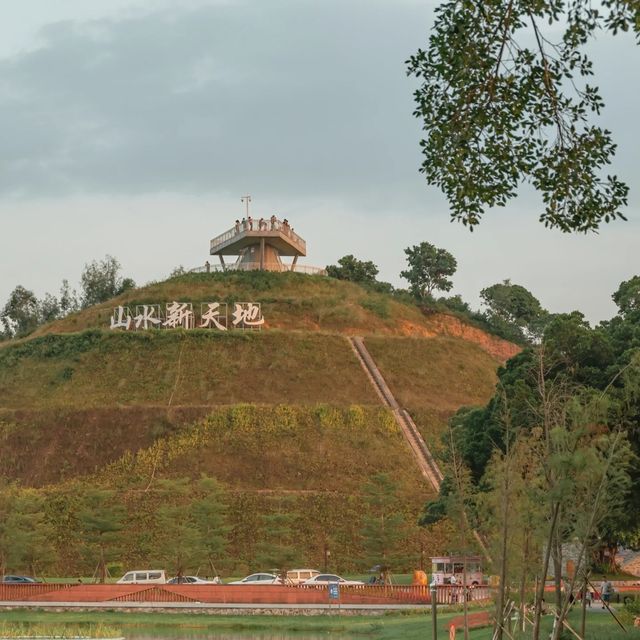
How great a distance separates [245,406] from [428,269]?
159 ft

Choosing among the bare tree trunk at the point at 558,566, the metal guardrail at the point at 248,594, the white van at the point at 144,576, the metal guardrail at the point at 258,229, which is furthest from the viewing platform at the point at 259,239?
the bare tree trunk at the point at 558,566

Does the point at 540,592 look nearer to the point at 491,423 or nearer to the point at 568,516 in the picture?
the point at 568,516

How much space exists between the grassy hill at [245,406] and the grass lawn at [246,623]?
15.1m

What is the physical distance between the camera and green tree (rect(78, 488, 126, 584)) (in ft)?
197

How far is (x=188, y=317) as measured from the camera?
9669 centimetres

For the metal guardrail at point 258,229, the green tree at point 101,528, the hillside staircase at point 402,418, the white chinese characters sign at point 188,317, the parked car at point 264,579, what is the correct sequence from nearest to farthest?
the parked car at point 264,579
the green tree at point 101,528
the hillside staircase at point 402,418
the white chinese characters sign at point 188,317
the metal guardrail at point 258,229

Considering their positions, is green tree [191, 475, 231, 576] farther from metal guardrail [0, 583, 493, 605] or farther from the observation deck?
the observation deck

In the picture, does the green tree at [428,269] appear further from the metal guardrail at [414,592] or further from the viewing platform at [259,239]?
the metal guardrail at [414,592]

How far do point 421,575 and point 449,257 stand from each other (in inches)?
2808

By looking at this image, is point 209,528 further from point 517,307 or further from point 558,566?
point 517,307

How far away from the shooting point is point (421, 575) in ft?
192

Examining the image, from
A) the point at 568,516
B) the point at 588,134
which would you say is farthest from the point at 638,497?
the point at 588,134

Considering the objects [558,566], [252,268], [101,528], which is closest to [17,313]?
[252,268]

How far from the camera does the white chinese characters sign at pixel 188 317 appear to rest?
316 feet
